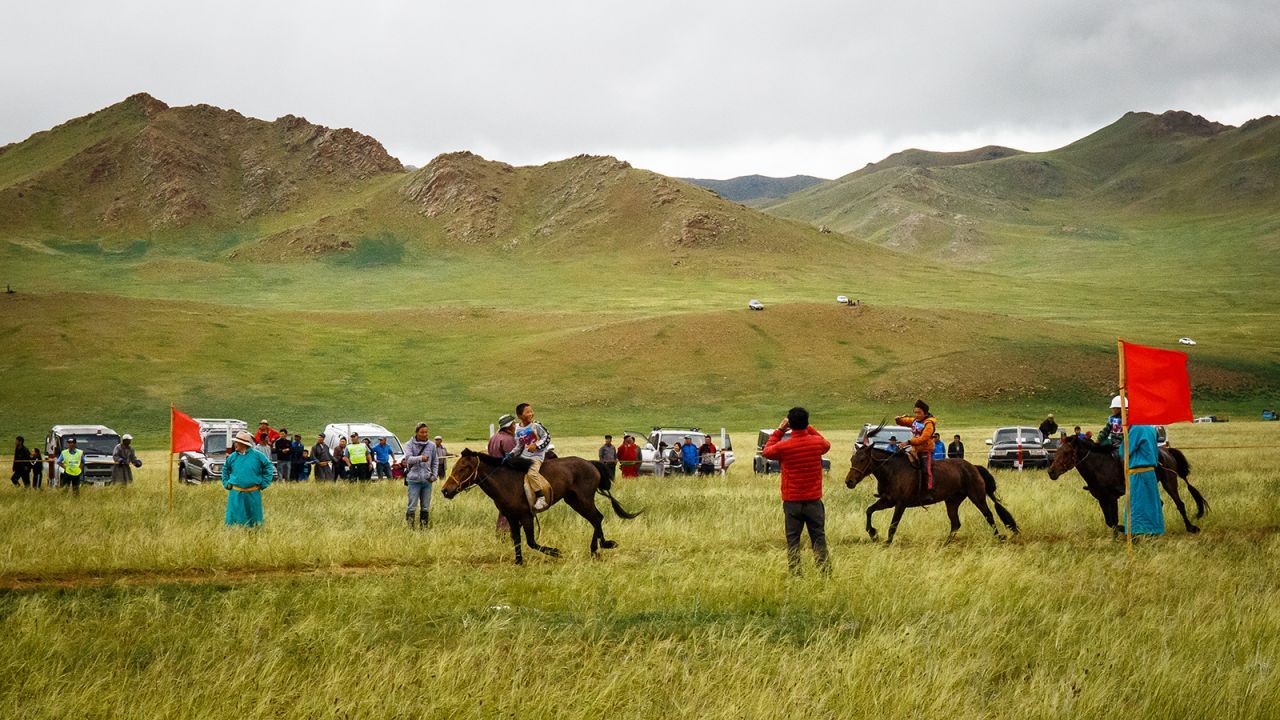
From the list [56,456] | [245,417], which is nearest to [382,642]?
[56,456]

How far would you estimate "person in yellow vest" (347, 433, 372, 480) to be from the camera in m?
29.6

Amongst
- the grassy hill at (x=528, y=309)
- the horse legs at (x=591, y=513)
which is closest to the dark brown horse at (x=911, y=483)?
the horse legs at (x=591, y=513)

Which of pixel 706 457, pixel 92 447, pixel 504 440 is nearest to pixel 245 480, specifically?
pixel 504 440

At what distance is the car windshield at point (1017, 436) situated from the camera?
36594mm

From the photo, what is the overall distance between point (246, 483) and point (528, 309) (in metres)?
90.9

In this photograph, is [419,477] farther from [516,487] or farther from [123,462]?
[123,462]

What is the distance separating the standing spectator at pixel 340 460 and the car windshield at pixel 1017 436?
21.4 m

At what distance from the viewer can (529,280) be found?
442 ft

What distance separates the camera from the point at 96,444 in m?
31.8

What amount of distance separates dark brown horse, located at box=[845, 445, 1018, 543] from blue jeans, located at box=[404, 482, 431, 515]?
691cm

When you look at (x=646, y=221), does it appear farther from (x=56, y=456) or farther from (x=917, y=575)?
(x=917, y=575)

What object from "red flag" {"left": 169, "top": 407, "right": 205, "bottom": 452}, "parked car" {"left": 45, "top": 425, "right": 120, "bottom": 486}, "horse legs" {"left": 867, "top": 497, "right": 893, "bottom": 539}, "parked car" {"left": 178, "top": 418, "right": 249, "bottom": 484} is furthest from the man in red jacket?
"parked car" {"left": 45, "top": 425, "right": 120, "bottom": 486}

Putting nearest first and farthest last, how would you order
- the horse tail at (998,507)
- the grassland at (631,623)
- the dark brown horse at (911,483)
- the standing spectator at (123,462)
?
the grassland at (631,623), the dark brown horse at (911,483), the horse tail at (998,507), the standing spectator at (123,462)

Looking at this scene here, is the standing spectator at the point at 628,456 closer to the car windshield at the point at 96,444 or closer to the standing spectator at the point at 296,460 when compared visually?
the standing spectator at the point at 296,460
